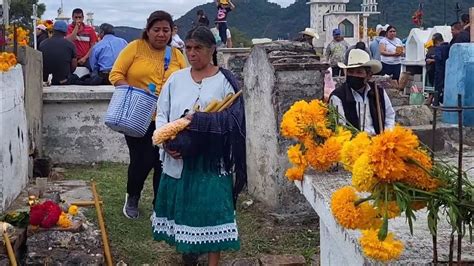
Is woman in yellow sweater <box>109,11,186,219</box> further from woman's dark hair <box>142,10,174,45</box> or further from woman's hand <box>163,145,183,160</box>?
woman's hand <box>163,145,183,160</box>

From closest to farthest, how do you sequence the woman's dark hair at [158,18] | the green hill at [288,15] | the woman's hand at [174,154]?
the woman's hand at [174,154], the woman's dark hair at [158,18], the green hill at [288,15]

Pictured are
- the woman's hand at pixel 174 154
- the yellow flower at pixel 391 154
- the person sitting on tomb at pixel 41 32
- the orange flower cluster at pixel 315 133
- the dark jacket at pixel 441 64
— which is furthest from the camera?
the person sitting on tomb at pixel 41 32

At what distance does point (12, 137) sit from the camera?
5.93 meters

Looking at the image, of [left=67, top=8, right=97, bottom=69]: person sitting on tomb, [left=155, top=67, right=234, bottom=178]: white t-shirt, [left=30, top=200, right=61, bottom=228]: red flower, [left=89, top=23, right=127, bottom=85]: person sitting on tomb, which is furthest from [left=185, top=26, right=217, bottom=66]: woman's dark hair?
[left=67, top=8, right=97, bottom=69]: person sitting on tomb

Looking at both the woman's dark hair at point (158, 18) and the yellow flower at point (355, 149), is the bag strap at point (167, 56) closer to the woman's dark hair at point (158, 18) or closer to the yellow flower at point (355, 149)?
the woman's dark hair at point (158, 18)

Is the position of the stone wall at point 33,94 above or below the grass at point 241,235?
above

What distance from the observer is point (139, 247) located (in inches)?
221

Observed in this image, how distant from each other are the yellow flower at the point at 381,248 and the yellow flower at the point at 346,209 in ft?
0.32

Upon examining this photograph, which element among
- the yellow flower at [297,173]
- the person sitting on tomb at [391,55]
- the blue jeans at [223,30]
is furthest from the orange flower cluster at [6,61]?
the blue jeans at [223,30]

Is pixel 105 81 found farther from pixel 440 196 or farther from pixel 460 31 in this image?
pixel 440 196

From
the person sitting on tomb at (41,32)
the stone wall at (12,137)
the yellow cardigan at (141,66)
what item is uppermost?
the person sitting on tomb at (41,32)

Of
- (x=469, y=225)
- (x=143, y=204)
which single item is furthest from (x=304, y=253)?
(x=469, y=225)

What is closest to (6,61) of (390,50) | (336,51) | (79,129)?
(79,129)

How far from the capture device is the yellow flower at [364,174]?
7.18ft
